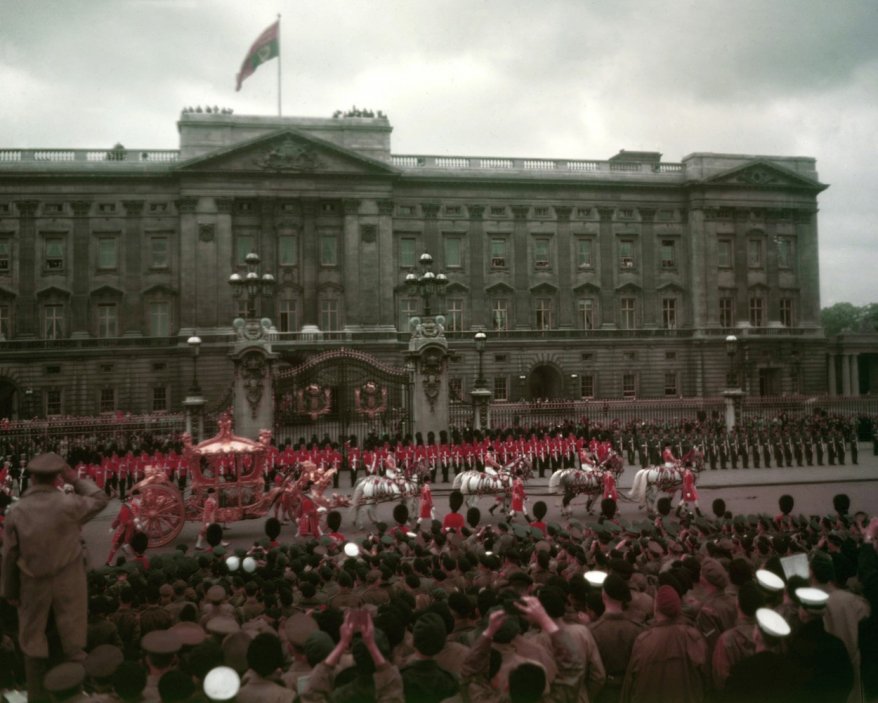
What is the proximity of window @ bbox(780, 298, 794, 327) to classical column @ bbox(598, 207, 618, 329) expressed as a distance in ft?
41.1

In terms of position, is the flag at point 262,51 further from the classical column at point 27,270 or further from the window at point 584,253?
the window at point 584,253

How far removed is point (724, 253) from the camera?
54812mm

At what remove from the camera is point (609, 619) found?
6133 mm

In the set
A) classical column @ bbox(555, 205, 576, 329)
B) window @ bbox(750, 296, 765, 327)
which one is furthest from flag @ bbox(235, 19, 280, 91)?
window @ bbox(750, 296, 765, 327)

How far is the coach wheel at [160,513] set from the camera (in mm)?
14797

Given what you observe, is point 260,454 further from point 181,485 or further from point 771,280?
point 771,280

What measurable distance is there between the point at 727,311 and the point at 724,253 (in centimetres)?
410

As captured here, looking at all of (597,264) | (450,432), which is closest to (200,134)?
(597,264)

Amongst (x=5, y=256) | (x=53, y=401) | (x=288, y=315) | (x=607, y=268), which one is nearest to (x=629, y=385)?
(x=607, y=268)

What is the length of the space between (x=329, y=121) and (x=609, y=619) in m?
47.0

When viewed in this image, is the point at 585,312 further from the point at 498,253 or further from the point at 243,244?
the point at 243,244

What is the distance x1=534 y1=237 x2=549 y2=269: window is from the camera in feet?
174

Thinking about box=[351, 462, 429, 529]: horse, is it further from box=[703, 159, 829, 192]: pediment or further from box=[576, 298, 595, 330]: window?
box=[703, 159, 829, 192]: pediment

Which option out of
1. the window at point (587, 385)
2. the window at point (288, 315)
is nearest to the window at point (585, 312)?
the window at point (587, 385)
